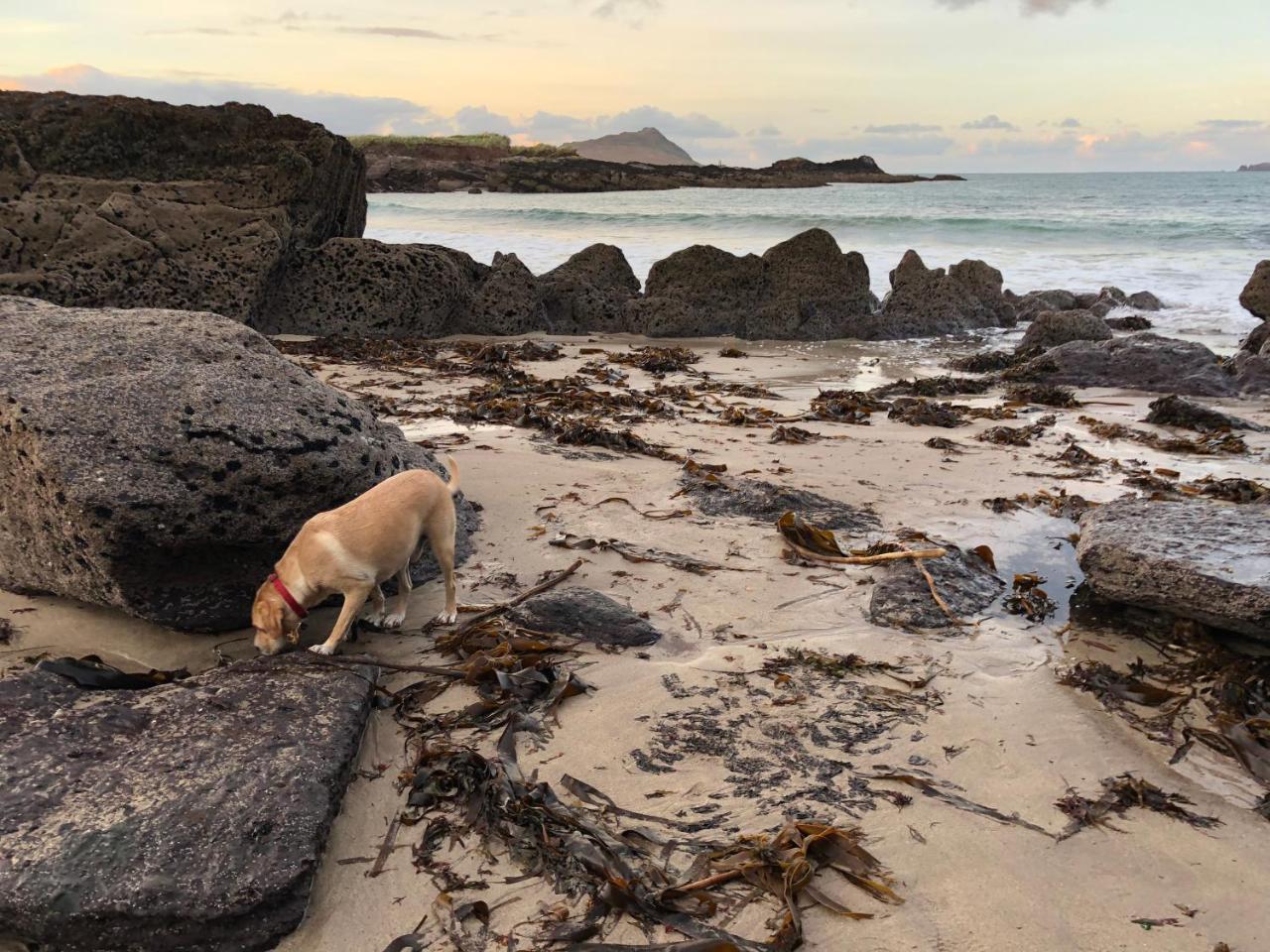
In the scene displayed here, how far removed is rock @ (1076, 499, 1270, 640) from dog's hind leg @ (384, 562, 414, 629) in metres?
3.30

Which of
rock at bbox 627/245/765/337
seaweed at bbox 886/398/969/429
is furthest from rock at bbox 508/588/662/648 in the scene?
rock at bbox 627/245/765/337

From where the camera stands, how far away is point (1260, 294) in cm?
1379

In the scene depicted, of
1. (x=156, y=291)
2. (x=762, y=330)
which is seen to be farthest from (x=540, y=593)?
(x=762, y=330)

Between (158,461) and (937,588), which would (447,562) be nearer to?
(158,461)

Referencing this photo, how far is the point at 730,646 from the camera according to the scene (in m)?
4.13

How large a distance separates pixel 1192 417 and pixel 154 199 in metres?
12.4

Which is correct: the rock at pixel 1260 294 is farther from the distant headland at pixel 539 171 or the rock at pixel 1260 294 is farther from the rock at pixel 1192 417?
the distant headland at pixel 539 171

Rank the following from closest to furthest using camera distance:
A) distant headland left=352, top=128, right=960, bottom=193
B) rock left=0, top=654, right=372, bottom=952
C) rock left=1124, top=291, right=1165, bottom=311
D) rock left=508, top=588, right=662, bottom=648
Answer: rock left=0, top=654, right=372, bottom=952 → rock left=508, top=588, right=662, bottom=648 → rock left=1124, top=291, right=1165, bottom=311 → distant headland left=352, top=128, right=960, bottom=193

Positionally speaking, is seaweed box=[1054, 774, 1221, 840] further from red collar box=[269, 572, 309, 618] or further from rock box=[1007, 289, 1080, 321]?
rock box=[1007, 289, 1080, 321]

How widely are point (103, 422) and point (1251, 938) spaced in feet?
14.4

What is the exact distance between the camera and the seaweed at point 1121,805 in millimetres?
2980

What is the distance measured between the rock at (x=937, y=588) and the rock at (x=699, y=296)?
9921mm

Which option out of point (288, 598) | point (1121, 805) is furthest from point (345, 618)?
point (1121, 805)

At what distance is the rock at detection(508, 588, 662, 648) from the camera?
13.7ft
